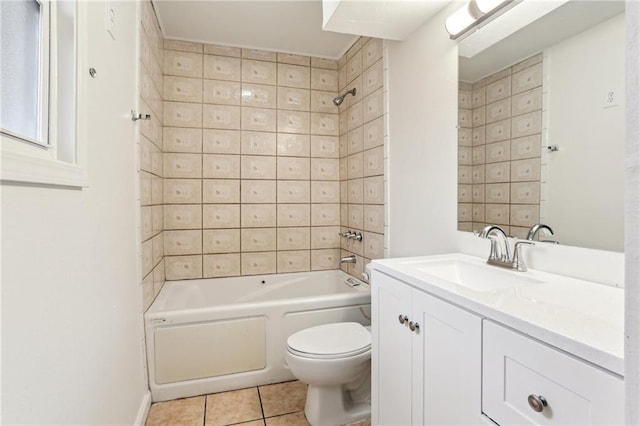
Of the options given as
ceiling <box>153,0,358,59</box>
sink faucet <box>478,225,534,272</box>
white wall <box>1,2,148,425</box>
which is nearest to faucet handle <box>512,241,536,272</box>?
sink faucet <box>478,225,534,272</box>

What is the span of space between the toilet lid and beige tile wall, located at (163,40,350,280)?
1134 mm

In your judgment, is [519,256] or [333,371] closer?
[519,256]

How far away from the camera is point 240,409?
1734mm

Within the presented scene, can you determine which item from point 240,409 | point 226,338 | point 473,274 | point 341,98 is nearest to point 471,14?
point 473,274

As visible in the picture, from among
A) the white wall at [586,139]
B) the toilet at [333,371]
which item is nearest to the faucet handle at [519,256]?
the white wall at [586,139]

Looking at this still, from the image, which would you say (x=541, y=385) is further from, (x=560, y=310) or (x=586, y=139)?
(x=586, y=139)

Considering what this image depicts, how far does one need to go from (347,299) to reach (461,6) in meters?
1.78

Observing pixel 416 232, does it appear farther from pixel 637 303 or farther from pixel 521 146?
pixel 637 303

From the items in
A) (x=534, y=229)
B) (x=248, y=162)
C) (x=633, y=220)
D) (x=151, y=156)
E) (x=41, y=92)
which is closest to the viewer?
(x=633, y=220)

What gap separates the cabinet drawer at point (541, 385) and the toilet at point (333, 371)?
2.76 feet

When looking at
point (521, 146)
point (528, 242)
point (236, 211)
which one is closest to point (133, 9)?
point (236, 211)

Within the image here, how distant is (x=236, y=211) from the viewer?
2.70m

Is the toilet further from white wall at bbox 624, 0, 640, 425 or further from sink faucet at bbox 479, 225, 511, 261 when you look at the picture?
white wall at bbox 624, 0, 640, 425

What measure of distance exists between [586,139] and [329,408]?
1.62 meters
